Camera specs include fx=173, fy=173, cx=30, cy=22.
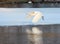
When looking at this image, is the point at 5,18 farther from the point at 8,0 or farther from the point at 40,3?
the point at 40,3

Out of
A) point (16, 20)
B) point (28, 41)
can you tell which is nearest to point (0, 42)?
point (28, 41)

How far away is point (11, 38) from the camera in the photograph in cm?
232

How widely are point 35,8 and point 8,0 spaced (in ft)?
2.14

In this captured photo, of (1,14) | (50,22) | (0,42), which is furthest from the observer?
(1,14)

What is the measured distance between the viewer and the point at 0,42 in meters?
2.16

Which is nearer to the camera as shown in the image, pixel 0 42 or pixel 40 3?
pixel 0 42

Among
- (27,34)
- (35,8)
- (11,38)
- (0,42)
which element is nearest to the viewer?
(0,42)

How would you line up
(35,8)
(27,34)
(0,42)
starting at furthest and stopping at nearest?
(35,8) < (27,34) < (0,42)

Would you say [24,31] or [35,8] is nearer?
[24,31]

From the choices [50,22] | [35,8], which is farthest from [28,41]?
[35,8]

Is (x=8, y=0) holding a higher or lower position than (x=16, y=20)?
higher

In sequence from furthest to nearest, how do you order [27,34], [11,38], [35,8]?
1. [35,8]
2. [27,34]
3. [11,38]

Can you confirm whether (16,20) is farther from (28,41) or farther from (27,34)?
(28,41)

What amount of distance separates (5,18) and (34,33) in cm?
106
